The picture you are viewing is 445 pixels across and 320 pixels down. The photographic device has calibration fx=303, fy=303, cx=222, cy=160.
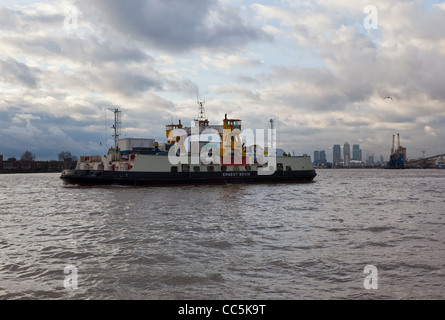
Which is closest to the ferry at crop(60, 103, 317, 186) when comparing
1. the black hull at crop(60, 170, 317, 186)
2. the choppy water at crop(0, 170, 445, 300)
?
the black hull at crop(60, 170, 317, 186)

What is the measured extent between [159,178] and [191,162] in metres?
5.34

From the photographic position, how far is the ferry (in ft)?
123

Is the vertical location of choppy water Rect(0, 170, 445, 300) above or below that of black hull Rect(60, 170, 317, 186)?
below

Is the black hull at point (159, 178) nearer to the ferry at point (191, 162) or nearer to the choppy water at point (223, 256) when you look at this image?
the ferry at point (191, 162)

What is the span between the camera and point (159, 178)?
124 feet

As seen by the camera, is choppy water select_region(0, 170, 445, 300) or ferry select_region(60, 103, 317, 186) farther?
ferry select_region(60, 103, 317, 186)

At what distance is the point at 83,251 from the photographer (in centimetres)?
956

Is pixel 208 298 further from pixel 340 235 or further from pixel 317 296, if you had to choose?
pixel 340 235

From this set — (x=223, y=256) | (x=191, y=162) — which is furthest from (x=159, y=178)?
(x=223, y=256)

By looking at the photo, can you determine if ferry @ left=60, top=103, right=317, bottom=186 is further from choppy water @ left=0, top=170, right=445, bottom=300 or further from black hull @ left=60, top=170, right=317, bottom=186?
choppy water @ left=0, top=170, right=445, bottom=300

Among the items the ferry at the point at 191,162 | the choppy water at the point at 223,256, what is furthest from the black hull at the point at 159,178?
the choppy water at the point at 223,256
